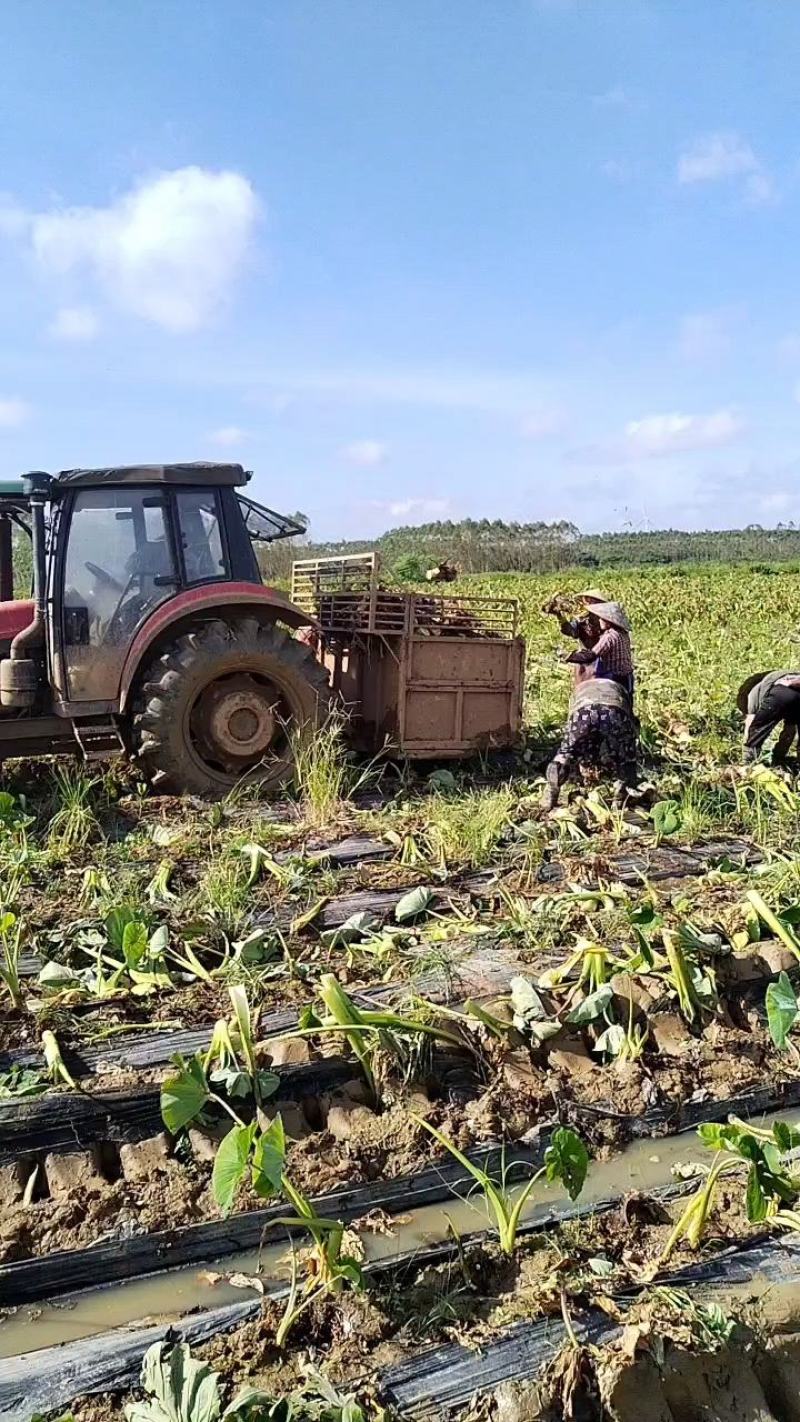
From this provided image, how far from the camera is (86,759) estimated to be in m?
6.36

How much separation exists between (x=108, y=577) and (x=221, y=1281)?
439 cm

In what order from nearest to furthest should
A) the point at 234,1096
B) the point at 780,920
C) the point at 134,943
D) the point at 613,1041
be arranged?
the point at 234,1096 → the point at 613,1041 → the point at 134,943 → the point at 780,920

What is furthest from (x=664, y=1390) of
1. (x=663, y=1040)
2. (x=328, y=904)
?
(x=328, y=904)

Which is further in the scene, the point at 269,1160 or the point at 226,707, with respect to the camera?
the point at 226,707

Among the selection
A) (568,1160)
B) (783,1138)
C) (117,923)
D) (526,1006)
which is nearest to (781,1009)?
(783,1138)

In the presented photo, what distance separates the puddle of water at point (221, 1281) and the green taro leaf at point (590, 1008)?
50 cm

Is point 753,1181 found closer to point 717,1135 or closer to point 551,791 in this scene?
point 717,1135

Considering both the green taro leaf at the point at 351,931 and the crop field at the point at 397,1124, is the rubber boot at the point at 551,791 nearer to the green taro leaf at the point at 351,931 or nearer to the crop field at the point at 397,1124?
the crop field at the point at 397,1124

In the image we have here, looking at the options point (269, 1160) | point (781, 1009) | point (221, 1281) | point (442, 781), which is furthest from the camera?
point (442, 781)

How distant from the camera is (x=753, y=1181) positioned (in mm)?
2752

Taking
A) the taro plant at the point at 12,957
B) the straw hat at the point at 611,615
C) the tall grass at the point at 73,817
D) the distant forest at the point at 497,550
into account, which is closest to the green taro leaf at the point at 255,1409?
the taro plant at the point at 12,957

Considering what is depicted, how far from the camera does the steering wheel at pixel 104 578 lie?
629 cm

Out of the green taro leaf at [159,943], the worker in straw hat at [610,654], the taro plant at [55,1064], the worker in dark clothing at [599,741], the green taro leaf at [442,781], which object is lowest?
the taro plant at [55,1064]

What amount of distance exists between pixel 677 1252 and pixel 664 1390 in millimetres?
454
